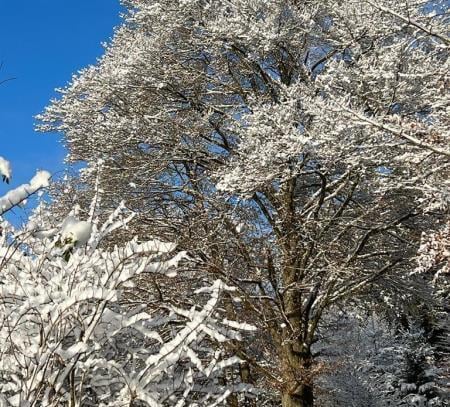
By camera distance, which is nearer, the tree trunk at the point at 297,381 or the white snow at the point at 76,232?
the white snow at the point at 76,232

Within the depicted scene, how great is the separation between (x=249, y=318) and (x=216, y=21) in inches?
158

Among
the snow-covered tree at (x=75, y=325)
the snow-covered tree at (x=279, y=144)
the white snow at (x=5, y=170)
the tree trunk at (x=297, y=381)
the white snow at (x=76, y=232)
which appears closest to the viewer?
the white snow at (x=5, y=170)

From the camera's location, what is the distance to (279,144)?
20.5ft

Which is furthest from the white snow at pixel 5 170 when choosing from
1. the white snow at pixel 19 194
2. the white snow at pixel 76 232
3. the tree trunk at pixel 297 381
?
the tree trunk at pixel 297 381

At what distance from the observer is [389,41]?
7551mm

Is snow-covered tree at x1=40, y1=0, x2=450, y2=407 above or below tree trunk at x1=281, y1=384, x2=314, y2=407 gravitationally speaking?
above

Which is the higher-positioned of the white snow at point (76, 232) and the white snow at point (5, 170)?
the white snow at point (5, 170)

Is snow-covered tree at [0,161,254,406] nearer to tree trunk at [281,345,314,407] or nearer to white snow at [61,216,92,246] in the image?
white snow at [61,216,92,246]

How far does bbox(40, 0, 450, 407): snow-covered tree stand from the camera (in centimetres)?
623

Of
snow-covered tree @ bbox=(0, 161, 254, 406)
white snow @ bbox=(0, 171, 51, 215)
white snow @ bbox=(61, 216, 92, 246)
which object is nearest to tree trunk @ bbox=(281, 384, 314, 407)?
snow-covered tree @ bbox=(0, 161, 254, 406)

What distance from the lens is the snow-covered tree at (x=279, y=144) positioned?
20.5 feet

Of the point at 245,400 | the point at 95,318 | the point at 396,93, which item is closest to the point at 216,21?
the point at 396,93

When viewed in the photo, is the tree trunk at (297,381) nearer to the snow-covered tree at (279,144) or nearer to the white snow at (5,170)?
the snow-covered tree at (279,144)

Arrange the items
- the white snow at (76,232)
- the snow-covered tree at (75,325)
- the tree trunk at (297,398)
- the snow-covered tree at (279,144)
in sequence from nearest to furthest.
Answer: the white snow at (76,232) < the snow-covered tree at (75,325) < the snow-covered tree at (279,144) < the tree trunk at (297,398)
